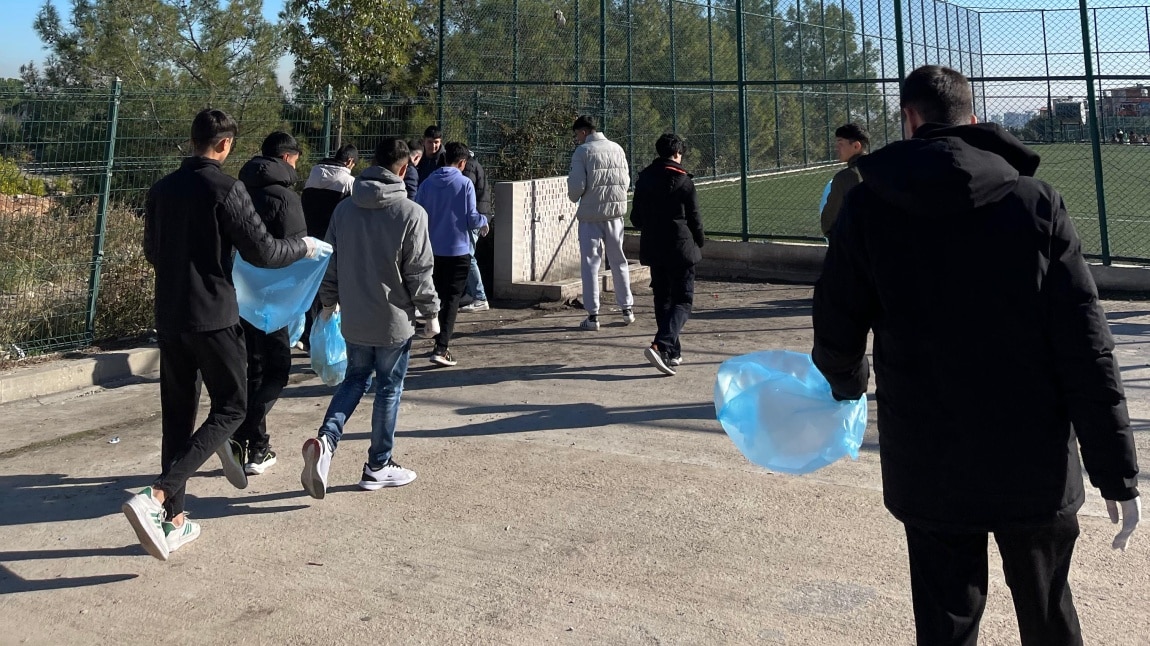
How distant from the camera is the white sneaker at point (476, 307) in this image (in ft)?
37.3

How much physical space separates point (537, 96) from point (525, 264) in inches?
125

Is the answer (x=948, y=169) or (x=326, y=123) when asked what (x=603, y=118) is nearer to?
(x=326, y=123)

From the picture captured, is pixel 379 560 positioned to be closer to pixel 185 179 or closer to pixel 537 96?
pixel 185 179

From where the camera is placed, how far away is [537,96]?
14.3 metres

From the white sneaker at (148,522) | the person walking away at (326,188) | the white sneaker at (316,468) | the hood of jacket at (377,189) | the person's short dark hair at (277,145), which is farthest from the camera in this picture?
the person walking away at (326,188)

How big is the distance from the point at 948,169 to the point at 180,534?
12.3 ft

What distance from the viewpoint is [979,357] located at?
2773 mm

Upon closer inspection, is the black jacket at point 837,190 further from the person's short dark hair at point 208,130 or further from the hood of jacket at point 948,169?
the hood of jacket at point 948,169

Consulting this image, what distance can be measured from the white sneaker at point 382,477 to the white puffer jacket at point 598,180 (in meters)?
4.50

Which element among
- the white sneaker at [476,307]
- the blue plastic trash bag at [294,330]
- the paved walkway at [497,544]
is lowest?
the paved walkway at [497,544]

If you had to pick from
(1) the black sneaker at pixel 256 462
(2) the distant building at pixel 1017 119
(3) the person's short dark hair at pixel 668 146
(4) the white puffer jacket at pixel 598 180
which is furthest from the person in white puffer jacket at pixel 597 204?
(2) the distant building at pixel 1017 119

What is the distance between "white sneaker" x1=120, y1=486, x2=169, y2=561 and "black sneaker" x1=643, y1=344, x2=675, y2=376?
13.8 ft

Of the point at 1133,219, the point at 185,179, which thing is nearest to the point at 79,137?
the point at 185,179

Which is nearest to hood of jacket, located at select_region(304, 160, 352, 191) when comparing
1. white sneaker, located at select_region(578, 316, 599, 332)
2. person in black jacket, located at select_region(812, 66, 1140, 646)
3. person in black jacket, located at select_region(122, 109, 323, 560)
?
white sneaker, located at select_region(578, 316, 599, 332)
